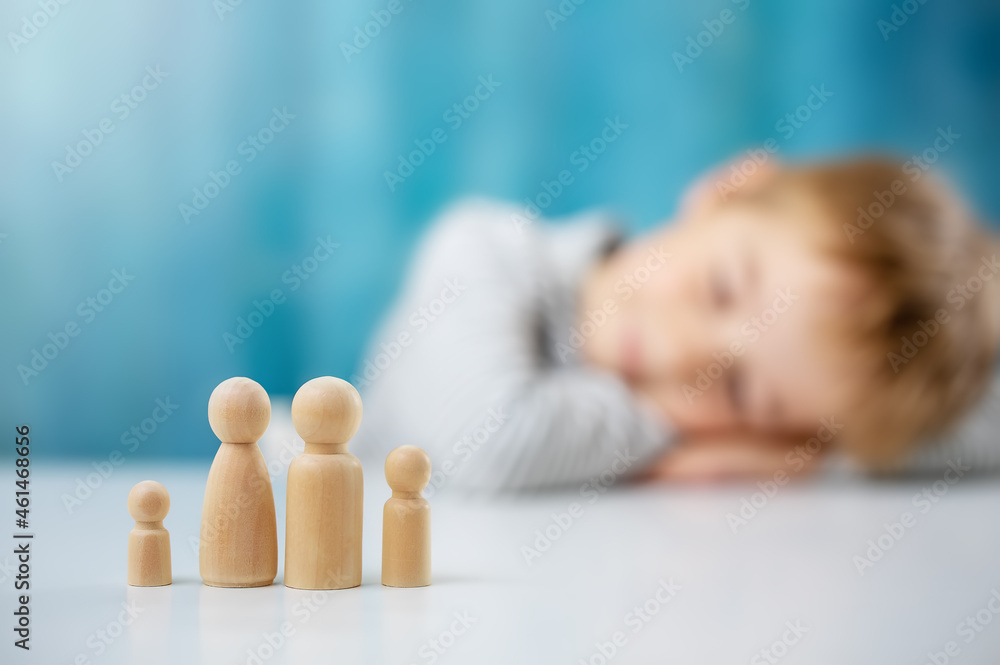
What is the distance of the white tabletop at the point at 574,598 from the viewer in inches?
21.7

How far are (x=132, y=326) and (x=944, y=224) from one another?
145 cm

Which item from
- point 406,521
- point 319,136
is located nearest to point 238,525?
point 406,521

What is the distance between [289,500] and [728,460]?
1.01 metres

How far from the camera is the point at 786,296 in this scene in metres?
1.39

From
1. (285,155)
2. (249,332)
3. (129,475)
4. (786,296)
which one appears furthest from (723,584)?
(285,155)

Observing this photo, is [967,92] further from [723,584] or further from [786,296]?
[723,584]

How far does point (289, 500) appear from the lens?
0.64 metres

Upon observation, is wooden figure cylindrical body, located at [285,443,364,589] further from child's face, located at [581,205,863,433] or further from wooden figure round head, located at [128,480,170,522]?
child's face, located at [581,205,863,433]

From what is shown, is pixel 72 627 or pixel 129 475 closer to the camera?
pixel 72 627

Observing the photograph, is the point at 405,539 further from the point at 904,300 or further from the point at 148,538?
the point at 904,300

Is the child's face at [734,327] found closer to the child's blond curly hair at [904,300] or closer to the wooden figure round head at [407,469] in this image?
the child's blond curly hair at [904,300]

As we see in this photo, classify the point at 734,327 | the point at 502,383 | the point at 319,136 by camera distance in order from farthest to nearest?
1. the point at 319,136
2. the point at 734,327
3. the point at 502,383

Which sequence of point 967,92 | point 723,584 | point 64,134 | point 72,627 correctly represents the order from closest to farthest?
point 72,627 < point 723,584 < point 64,134 < point 967,92

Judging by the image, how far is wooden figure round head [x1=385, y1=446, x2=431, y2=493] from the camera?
666 millimetres
